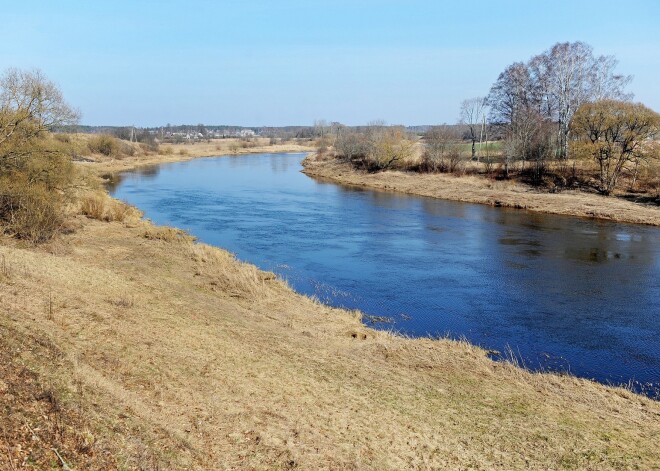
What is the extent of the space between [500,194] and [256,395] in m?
39.2

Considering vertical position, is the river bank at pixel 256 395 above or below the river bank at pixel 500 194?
below

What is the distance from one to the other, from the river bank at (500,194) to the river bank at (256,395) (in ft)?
92.8

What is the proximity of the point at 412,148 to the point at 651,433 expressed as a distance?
56.0 meters

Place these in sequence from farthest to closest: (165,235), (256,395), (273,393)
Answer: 1. (165,235)
2. (273,393)
3. (256,395)

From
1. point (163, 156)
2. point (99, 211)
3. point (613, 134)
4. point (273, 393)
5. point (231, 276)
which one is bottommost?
point (273, 393)

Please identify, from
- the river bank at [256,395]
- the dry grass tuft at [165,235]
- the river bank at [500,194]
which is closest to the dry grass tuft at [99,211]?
the dry grass tuft at [165,235]

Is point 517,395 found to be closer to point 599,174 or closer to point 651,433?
point 651,433

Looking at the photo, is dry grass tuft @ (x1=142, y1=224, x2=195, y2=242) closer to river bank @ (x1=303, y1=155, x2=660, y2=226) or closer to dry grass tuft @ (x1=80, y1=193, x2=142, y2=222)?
dry grass tuft @ (x1=80, y1=193, x2=142, y2=222)

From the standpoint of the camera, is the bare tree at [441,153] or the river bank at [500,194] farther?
the bare tree at [441,153]

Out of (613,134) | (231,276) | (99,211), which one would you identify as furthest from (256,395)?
(613,134)

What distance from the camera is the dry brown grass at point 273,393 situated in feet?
23.8

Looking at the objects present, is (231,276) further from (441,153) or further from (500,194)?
(441,153)

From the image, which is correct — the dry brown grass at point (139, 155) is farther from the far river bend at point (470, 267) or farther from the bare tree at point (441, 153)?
the bare tree at point (441, 153)

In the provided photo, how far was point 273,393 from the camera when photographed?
936 cm
